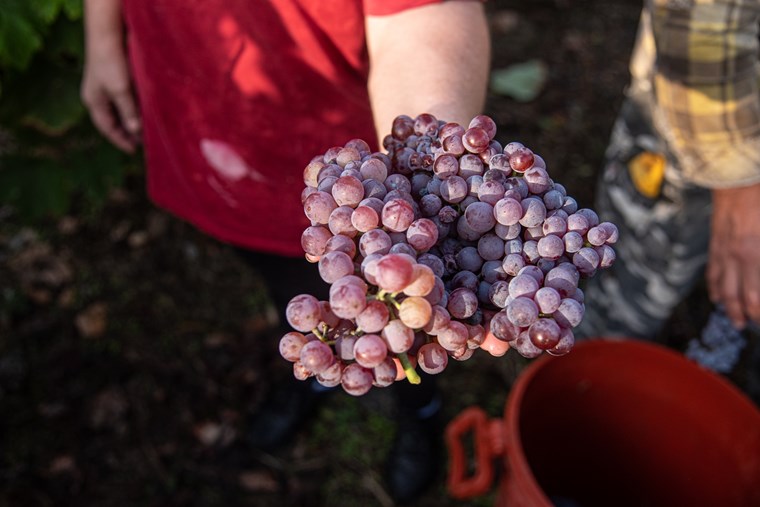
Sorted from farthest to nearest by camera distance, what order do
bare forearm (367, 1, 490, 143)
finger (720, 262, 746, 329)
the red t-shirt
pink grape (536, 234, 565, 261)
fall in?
finger (720, 262, 746, 329), the red t-shirt, bare forearm (367, 1, 490, 143), pink grape (536, 234, 565, 261)

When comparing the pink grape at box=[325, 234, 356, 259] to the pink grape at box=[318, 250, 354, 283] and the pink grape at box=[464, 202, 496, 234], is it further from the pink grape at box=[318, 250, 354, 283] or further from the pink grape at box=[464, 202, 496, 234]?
the pink grape at box=[464, 202, 496, 234]

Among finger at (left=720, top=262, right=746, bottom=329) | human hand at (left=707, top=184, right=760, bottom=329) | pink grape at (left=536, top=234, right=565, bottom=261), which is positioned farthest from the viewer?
finger at (left=720, top=262, right=746, bottom=329)

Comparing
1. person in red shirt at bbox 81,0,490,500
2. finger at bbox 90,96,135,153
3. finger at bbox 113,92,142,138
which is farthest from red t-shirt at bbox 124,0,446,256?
finger at bbox 90,96,135,153

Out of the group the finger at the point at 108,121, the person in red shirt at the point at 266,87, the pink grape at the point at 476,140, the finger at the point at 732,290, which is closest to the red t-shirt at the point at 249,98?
the person in red shirt at the point at 266,87

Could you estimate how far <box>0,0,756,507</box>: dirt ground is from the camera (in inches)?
93.0

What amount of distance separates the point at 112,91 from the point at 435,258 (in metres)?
1.32

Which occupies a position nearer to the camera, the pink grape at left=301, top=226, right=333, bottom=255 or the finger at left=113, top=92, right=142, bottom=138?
the pink grape at left=301, top=226, right=333, bottom=255

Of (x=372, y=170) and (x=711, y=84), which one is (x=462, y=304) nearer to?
(x=372, y=170)

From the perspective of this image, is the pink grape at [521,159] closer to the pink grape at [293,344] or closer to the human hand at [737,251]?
the pink grape at [293,344]

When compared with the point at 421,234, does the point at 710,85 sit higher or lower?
lower

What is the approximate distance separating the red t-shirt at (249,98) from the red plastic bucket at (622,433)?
0.83 metres

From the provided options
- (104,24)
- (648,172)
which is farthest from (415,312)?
(648,172)

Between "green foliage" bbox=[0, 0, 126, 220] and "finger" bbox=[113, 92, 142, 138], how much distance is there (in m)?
0.33

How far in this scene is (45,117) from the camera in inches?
87.4
